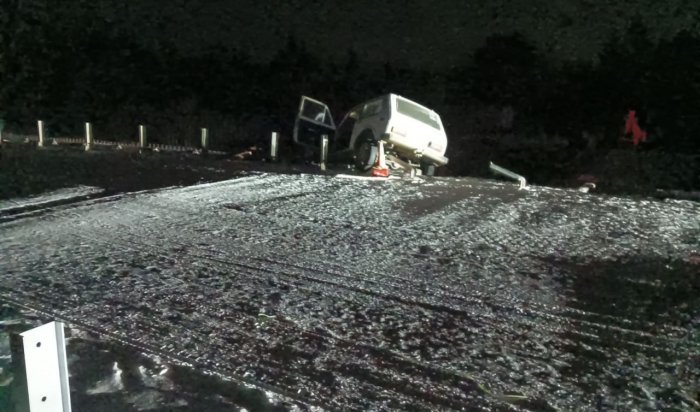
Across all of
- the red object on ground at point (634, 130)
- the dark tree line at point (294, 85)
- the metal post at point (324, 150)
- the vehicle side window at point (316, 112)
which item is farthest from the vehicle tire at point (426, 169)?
the red object on ground at point (634, 130)

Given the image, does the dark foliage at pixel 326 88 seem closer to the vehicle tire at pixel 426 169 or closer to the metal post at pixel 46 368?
the vehicle tire at pixel 426 169

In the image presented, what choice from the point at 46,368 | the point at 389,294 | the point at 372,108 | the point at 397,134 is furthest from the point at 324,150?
the point at 46,368

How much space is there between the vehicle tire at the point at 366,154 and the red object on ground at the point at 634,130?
10.1m

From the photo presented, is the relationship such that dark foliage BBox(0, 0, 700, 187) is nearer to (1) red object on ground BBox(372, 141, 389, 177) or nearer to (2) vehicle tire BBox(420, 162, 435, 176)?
(2) vehicle tire BBox(420, 162, 435, 176)

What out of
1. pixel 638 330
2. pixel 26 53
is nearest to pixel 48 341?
pixel 638 330

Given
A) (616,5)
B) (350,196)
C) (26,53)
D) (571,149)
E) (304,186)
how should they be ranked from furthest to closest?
(26,53) < (616,5) < (571,149) < (304,186) < (350,196)

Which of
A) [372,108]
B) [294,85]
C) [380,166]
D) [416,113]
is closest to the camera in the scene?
[380,166]

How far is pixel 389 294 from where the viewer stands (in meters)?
6.41

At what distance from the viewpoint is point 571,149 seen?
22109mm

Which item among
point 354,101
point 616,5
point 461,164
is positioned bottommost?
point 461,164

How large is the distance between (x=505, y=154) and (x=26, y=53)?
21.3m

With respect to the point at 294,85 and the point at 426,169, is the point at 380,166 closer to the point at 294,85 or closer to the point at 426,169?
the point at 426,169

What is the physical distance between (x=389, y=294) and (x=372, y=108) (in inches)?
389

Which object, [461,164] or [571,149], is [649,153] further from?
[461,164]
